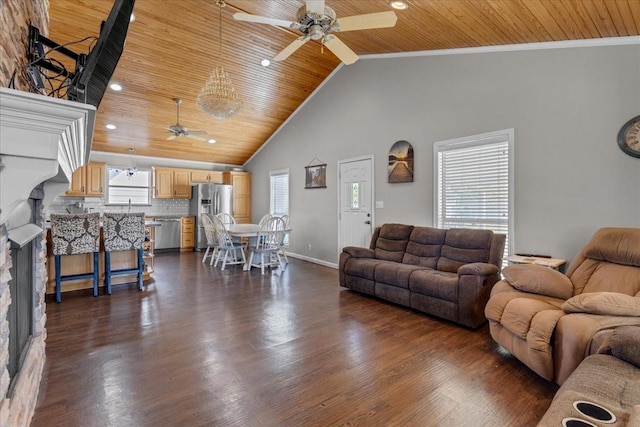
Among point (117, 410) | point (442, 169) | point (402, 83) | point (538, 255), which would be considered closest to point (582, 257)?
point (538, 255)

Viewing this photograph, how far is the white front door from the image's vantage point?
5.43 meters

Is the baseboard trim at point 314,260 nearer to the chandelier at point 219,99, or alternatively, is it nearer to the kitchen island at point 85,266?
the kitchen island at point 85,266

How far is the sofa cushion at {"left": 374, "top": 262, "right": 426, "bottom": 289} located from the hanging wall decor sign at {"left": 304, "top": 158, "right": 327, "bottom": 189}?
2.82m

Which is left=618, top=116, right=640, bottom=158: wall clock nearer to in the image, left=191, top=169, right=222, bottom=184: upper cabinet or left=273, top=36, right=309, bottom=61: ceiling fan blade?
left=273, top=36, right=309, bottom=61: ceiling fan blade

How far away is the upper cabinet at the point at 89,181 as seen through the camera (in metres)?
6.91

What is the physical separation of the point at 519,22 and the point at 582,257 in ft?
7.67

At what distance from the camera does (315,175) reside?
6574mm

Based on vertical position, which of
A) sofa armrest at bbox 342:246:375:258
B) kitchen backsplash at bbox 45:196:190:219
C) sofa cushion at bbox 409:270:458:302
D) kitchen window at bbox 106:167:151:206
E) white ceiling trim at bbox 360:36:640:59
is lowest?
sofa cushion at bbox 409:270:458:302

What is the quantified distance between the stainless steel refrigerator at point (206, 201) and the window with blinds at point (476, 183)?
580cm

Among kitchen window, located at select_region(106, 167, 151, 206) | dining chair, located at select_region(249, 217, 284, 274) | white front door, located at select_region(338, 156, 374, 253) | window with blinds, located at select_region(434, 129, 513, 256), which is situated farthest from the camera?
kitchen window, located at select_region(106, 167, 151, 206)

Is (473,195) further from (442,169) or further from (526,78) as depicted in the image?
(526,78)

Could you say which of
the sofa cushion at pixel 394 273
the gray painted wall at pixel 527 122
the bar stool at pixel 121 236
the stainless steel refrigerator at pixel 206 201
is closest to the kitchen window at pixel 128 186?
the stainless steel refrigerator at pixel 206 201

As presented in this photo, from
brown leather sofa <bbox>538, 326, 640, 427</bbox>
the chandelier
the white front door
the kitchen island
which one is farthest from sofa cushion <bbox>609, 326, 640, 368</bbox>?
the kitchen island

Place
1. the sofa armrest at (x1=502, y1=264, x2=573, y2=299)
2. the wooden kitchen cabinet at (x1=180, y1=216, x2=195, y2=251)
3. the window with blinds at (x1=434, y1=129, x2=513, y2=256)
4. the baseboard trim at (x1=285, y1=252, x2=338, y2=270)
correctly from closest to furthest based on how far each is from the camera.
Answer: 1. the sofa armrest at (x1=502, y1=264, x2=573, y2=299)
2. the window with blinds at (x1=434, y1=129, x2=513, y2=256)
3. the baseboard trim at (x1=285, y1=252, x2=338, y2=270)
4. the wooden kitchen cabinet at (x1=180, y1=216, x2=195, y2=251)
